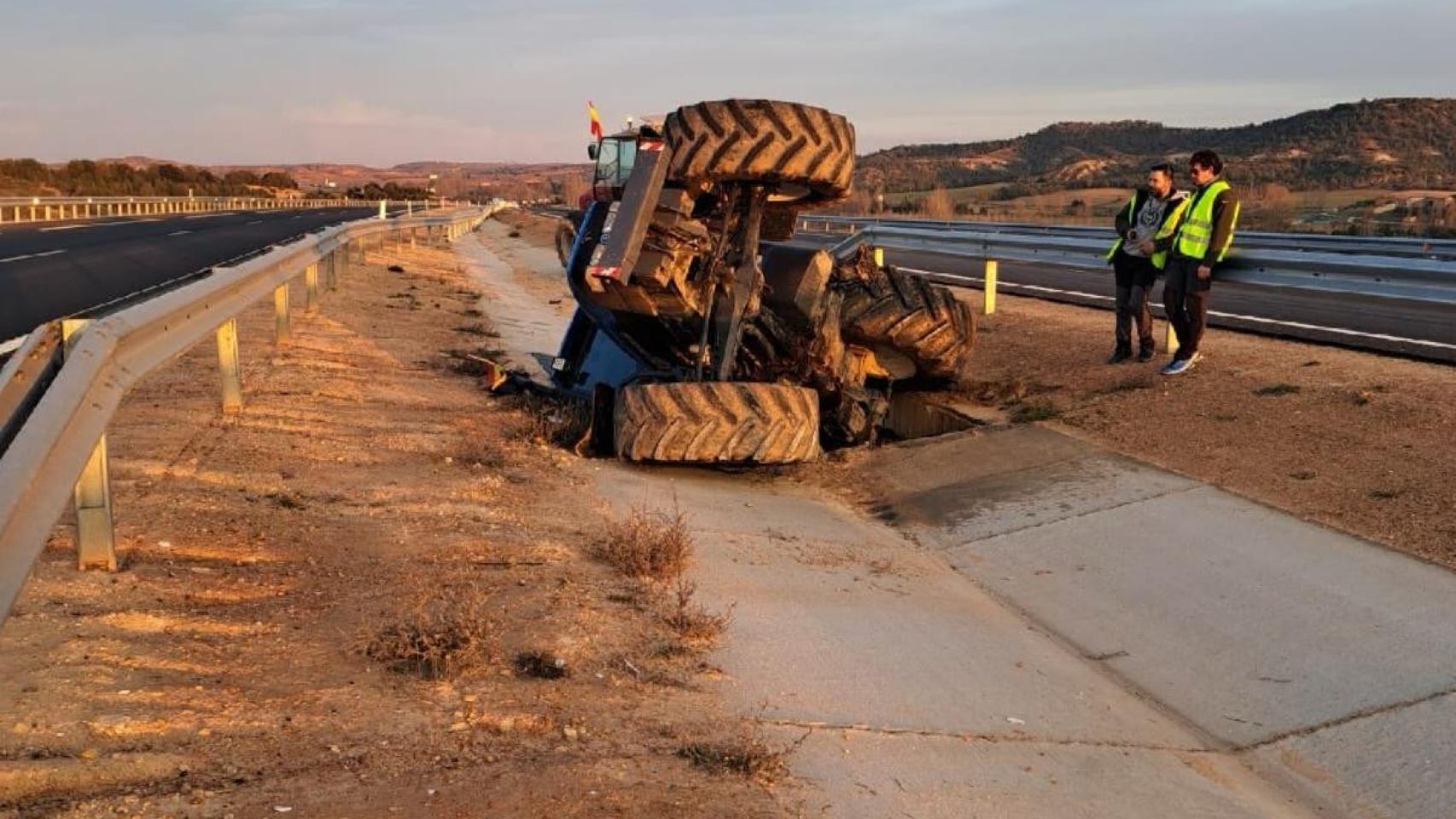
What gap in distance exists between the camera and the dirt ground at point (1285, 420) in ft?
23.7

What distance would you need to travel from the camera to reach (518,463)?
820cm

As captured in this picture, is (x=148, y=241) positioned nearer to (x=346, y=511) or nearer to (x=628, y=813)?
(x=346, y=511)

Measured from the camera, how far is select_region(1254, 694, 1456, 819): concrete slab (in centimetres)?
456

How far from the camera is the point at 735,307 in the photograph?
9.01m

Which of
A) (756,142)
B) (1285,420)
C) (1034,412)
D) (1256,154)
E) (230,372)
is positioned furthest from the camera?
(1256,154)

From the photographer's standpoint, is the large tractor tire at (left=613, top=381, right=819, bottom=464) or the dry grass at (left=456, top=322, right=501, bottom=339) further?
the dry grass at (left=456, top=322, right=501, bottom=339)

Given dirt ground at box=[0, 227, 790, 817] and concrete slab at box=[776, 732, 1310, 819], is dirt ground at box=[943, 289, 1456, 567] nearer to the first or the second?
concrete slab at box=[776, 732, 1310, 819]

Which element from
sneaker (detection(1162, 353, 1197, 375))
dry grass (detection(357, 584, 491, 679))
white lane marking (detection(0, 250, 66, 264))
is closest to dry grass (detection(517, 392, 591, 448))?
dry grass (detection(357, 584, 491, 679))

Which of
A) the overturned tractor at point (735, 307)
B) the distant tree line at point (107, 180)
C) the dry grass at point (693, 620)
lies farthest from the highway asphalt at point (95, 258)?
the distant tree line at point (107, 180)

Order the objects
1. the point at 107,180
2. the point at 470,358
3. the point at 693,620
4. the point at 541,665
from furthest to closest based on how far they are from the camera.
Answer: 1. the point at 107,180
2. the point at 470,358
3. the point at 693,620
4. the point at 541,665

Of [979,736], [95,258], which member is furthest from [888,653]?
[95,258]

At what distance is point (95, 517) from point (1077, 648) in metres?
4.08

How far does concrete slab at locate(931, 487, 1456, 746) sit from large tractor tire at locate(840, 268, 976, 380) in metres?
3.19

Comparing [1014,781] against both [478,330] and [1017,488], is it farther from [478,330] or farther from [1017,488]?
[478,330]
